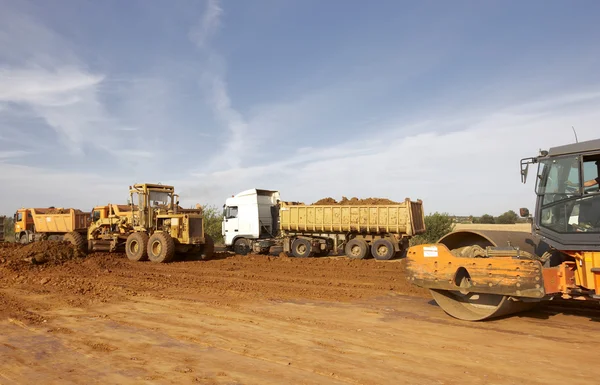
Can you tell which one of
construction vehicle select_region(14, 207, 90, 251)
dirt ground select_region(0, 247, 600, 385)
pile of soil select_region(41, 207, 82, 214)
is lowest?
dirt ground select_region(0, 247, 600, 385)

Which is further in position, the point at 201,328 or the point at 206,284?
the point at 206,284

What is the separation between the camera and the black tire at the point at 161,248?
16812mm

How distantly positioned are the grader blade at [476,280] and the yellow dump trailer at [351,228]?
1094cm

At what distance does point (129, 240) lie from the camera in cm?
1797

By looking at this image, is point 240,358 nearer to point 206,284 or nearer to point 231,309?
point 231,309

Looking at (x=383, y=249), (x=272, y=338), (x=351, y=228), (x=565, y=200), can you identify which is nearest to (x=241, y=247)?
(x=351, y=228)

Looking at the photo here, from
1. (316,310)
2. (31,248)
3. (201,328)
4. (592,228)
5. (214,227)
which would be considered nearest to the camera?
(592,228)

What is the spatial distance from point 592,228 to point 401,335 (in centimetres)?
295

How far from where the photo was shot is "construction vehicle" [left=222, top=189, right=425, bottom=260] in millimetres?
18812

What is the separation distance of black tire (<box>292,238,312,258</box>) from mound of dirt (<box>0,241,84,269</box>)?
8.84 metres

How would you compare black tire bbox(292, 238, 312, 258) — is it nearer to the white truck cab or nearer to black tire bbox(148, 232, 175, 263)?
the white truck cab

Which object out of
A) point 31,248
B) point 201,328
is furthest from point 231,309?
point 31,248

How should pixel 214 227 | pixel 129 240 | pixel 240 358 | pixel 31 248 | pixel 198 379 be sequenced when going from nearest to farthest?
pixel 198 379, pixel 240 358, pixel 31 248, pixel 129 240, pixel 214 227

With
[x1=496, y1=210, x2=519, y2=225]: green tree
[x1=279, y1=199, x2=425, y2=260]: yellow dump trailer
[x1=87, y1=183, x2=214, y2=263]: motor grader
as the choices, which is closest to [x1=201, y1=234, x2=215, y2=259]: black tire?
[x1=87, y1=183, x2=214, y2=263]: motor grader
